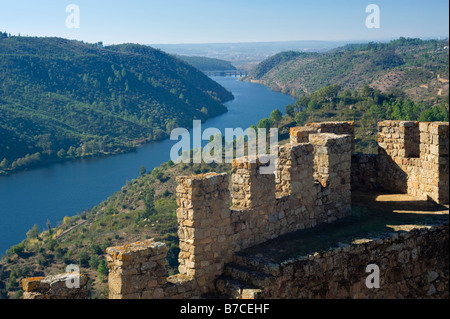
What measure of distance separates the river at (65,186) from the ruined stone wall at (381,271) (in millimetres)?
60988

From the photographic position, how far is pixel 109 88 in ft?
392

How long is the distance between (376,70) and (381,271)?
9044cm

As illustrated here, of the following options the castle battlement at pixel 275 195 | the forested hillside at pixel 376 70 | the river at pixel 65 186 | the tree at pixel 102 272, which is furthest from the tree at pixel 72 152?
the castle battlement at pixel 275 195

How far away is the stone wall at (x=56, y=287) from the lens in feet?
19.6

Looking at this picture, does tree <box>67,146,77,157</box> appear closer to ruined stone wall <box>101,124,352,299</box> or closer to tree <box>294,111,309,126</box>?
tree <box>294,111,309,126</box>

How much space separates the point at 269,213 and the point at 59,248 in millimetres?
→ 37011

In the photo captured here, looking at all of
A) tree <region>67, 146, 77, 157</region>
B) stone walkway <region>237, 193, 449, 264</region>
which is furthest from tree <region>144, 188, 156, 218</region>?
tree <region>67, 146, 77, 157</region>

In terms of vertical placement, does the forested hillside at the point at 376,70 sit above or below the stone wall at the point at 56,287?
above

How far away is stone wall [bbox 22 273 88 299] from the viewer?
5.96 m

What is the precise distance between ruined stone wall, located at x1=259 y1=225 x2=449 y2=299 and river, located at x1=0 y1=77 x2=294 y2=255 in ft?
200

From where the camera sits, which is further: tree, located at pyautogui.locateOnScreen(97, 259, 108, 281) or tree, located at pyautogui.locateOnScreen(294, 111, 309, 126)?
tree, located at pyautogui.locateOnScreen(294, 111, 309, 126)

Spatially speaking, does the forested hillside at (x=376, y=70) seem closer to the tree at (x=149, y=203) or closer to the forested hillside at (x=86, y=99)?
the forested hillside at (x=86, y=99)
